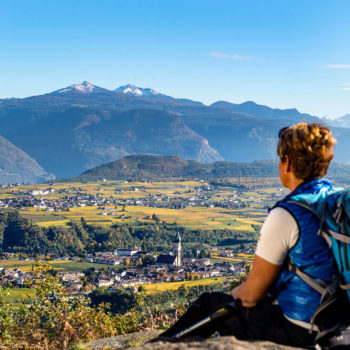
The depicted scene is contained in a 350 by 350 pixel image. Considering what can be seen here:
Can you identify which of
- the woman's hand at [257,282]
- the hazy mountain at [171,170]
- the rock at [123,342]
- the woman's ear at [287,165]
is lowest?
the hazy mountain at [171,170]

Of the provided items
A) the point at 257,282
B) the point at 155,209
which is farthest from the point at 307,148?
the point at 155,209

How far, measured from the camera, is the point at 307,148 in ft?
9.68

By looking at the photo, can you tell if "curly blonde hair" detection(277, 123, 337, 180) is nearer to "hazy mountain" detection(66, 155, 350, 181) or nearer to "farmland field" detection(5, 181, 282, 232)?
"farmland field" detection(5, 181, 282, 232)

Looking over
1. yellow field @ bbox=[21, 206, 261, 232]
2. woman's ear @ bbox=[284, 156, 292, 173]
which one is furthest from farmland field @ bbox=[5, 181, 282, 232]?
woman's ear @ bbox=[284, 156, 292, 173]

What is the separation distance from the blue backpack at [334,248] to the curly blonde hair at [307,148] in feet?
0.62

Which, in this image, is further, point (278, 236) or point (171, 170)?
point (171, 170)

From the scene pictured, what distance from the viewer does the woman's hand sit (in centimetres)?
296

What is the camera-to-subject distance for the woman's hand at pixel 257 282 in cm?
296

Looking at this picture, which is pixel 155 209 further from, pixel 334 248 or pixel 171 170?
pixel 334 248

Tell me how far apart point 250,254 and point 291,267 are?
54262mm

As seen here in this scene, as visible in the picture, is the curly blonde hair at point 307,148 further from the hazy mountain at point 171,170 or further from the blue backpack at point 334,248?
the hazy mountain at point 171,170

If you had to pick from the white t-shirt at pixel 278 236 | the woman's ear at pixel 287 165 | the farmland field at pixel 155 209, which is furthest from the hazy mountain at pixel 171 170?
the white t-shirt at pixel 278 236

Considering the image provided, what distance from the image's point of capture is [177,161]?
18400 centimetres

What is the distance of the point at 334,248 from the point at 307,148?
1.97 feet
